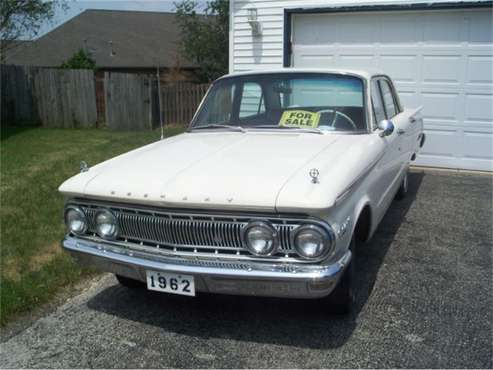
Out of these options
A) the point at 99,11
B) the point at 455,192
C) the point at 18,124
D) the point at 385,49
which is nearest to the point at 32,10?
the point at 18,124

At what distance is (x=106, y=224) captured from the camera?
335cm

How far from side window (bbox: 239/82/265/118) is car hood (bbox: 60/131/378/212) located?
1.80ft

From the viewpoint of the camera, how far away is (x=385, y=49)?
8812mm

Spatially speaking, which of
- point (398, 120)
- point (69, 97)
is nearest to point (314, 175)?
point (398, 120)

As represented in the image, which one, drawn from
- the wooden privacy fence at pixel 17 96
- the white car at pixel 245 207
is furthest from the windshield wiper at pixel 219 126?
the wooden privacy fence at pixel 17 96

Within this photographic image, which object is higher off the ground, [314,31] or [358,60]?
[314,31]

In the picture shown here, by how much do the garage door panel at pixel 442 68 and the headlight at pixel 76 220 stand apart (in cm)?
679

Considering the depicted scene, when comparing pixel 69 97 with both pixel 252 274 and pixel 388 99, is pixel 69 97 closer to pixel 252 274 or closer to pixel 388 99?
pixel 388 99

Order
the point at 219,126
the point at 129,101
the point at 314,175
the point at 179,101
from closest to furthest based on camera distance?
1. the point at 314,175
2. the point at 219,126
3. the point at 129,101
4. the point at 179,101

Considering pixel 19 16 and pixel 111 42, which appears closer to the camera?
pixel 19 16

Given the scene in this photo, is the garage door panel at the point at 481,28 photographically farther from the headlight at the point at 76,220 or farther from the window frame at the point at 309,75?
the headlight at the point at 76,220

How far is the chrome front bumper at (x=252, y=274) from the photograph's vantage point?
2.88m

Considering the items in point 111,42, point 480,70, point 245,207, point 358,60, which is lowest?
point 245,207

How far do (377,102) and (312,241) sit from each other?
7.41 ft
